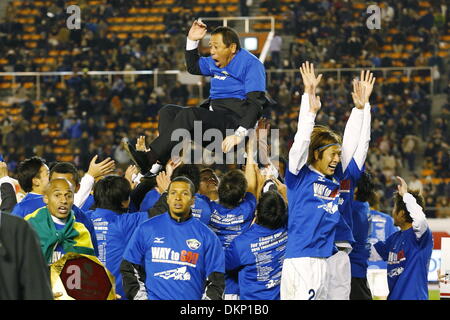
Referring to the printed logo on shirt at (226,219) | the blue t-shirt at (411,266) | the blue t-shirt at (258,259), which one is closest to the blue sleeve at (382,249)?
the blue t-shirt at (411,266)

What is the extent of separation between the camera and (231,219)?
676 cm

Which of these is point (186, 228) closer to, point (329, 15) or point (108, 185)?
point (108, 185)

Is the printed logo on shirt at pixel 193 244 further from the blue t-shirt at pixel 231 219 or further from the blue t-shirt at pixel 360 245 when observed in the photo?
the blue t-shirt at pixel 360 245

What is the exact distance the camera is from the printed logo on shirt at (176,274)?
18.6 feet

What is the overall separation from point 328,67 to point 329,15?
2.75m

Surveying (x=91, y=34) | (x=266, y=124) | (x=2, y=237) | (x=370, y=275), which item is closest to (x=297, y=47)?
(x=91, y=34)

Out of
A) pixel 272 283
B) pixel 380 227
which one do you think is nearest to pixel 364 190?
pixel 272 283

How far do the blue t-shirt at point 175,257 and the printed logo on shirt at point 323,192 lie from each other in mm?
780

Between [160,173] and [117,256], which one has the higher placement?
[160,173]

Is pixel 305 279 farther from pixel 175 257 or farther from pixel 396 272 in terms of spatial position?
pixel 396 272

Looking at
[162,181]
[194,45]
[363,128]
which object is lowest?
[162,181]

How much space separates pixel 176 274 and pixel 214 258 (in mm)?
288

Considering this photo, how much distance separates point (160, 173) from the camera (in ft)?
23.0

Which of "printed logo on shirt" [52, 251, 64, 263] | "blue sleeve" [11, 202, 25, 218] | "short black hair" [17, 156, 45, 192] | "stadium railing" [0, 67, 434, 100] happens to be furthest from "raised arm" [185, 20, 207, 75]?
"stadium railing" [0, 67, 434, 100]
